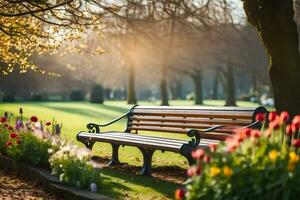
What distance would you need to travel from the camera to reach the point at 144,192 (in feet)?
23.4

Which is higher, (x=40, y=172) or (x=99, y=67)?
(x=99, y=67)

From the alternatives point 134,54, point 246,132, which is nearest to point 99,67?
point 134,54

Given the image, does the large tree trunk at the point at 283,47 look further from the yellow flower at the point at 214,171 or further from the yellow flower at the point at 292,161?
the yellow flower at the point at 214,171

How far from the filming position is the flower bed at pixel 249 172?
154 inches

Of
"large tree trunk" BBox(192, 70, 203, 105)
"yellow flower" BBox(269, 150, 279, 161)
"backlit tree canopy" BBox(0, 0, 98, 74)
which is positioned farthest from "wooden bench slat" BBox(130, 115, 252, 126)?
"large tree trunk" BBox(192, 70, 203, 105)

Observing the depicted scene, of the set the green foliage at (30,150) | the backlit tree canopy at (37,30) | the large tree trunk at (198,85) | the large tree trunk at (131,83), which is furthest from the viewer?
the large tree trunk at (198,85)

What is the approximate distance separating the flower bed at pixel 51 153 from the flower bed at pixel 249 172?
249 centimetres

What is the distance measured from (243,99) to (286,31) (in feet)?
211

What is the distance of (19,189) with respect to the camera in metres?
7.52

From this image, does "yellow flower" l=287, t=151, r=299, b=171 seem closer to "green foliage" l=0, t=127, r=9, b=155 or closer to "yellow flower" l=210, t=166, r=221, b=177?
"yellow flower" l=210, t=166, r=221, b=177

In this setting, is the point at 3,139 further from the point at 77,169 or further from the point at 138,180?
the point at 77,169

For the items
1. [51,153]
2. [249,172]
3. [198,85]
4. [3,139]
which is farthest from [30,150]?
[198,85]

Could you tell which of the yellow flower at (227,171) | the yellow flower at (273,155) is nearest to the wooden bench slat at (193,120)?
the yellow flower at (273,155)

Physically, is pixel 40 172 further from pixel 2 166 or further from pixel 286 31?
pixel 286 31
